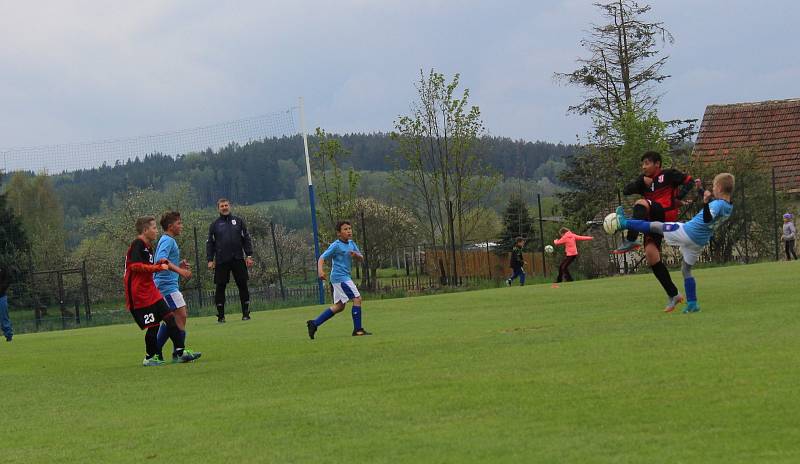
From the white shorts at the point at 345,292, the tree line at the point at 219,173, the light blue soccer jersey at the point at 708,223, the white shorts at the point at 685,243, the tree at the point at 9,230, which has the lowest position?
the white shorts at the point at 345,292

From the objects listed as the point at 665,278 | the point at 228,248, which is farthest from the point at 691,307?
the point at 228,248

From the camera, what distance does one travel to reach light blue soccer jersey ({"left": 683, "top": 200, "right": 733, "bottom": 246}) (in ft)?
40.7

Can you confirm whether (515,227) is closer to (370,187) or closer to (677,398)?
(677,398)

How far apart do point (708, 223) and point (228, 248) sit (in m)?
10.6

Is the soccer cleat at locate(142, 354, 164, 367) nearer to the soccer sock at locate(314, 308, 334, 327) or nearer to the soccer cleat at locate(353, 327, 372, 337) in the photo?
the soccer sock at locate(314, 308, 334, 327)

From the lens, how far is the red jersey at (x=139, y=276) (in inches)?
473

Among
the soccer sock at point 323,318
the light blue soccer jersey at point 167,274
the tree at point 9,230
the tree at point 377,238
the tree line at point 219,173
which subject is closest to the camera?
the light blue soccer jersey at point 167,274

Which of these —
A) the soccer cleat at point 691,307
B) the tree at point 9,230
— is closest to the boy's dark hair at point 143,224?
the soccer cleat at point 691,307

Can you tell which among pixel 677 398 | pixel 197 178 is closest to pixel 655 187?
pixel 677 398

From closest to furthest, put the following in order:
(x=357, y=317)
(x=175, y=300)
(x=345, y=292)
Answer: (x=175, y=300) → (x=357, y=317) → (x=345, y=292)

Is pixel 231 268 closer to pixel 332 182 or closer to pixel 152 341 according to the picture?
A: pixel 152 341

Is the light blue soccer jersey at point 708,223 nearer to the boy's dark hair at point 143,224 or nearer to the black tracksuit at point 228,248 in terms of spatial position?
the boy's dark hair at point 143,224

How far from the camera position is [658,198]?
45.3ft

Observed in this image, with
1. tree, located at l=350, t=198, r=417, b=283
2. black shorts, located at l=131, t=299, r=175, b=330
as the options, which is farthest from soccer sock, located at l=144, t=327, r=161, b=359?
tree, located at l=350, t=198, r=417, b=283
